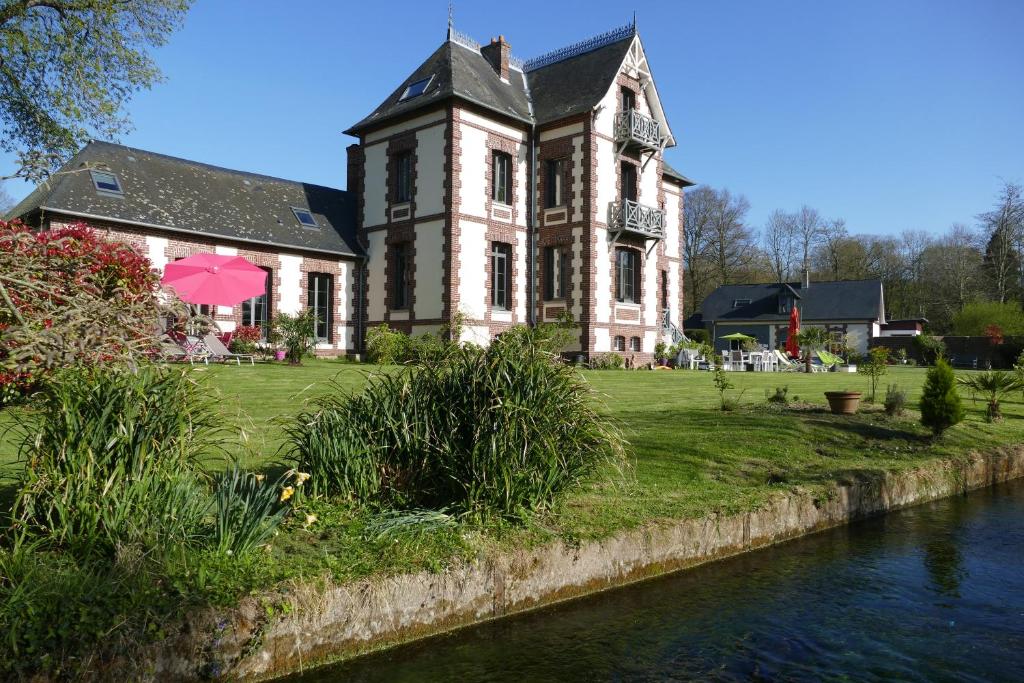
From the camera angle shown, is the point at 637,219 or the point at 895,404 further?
the point at 637,219

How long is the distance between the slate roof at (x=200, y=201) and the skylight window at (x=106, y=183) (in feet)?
0.44

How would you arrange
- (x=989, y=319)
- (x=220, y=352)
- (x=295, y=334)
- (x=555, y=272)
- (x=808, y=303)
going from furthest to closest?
(x=808, y=303), (x=989, y=319), (x=555, y=272), (x=295, y=334), (x=220, y=352)

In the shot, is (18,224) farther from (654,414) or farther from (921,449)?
(921,449)

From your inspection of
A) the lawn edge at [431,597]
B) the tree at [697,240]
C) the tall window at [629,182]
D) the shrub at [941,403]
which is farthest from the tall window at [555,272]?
the tree at [697,240]

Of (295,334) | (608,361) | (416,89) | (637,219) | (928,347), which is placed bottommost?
(608,361)

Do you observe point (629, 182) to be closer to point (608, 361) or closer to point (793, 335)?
point (608, 361)

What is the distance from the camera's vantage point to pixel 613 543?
487cm

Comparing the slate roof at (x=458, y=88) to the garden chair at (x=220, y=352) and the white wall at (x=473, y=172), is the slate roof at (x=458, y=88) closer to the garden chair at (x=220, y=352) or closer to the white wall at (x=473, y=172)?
the white wall at (x=473, y=172)

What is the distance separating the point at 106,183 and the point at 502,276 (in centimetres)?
1120

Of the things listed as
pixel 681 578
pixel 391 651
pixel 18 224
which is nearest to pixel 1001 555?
pixel 681 578

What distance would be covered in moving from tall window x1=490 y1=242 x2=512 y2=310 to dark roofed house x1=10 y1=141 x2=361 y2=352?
4.57 meters

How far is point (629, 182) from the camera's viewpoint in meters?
24.6

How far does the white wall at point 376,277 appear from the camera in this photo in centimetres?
2322

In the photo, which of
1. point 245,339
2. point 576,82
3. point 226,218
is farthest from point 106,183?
point 576,82
